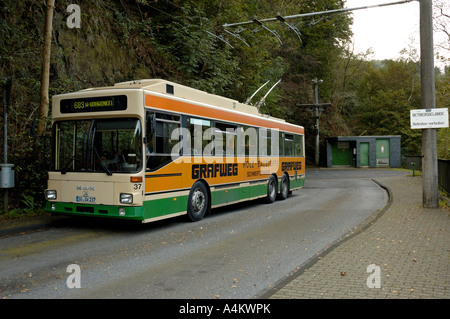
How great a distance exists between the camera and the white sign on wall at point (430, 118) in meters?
12.5

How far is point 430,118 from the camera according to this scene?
41.4ft

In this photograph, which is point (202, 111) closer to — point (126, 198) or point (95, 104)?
point (95, 104)

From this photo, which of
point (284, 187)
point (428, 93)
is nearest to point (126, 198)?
point (284, 187)

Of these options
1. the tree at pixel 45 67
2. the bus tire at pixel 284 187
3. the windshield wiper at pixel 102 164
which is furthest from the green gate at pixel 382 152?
the windshield wiper at pixel 102 164

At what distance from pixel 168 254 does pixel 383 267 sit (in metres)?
3.43

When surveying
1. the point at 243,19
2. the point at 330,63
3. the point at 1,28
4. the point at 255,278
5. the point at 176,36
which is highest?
the point at 330,63

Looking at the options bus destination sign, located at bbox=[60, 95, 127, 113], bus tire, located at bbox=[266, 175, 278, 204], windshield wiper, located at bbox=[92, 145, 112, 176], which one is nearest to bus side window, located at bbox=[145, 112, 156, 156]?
bus destination sign, located at bbox=[60, 95, 127, 113]

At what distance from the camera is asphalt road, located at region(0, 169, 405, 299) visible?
5.19 metres

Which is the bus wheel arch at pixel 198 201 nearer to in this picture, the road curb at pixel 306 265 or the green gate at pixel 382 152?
the road curb at pixel 306 265

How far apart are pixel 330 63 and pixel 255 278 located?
4837cm

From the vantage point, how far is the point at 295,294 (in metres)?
4.80
